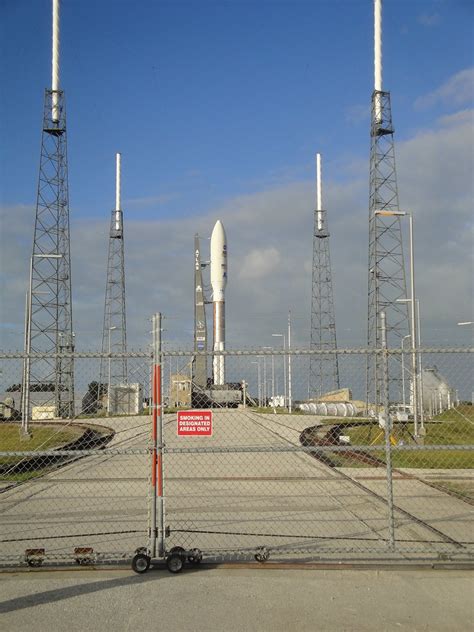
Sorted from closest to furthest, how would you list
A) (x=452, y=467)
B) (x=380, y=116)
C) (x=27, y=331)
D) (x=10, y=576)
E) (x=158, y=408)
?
(x=10, y=576), (x=158, y=408), (x=452, y=467), (x=27, y=331), (x=380, y=116)

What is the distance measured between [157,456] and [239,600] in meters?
1.74

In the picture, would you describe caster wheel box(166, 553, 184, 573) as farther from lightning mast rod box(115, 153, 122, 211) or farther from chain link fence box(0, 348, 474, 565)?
lightning mast rod box(115, 153, 122, 211)

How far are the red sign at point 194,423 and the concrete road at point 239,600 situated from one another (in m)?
1.42

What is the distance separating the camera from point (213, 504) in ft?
33.6

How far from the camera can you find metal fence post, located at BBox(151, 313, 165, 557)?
652 cm

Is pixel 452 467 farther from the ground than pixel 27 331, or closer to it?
closer to it

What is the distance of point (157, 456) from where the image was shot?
6.62m

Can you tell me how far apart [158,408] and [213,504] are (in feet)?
13.6

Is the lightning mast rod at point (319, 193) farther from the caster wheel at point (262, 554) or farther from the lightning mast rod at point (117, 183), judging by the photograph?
the caster wheel at point (262, 554)

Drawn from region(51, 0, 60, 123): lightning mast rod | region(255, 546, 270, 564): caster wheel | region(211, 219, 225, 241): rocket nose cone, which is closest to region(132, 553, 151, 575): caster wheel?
region(255, 546, 270, 564): caster wheel

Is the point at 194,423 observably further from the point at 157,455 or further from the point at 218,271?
the point at 218,271

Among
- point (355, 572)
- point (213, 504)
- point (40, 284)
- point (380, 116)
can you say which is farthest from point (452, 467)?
point (40, 284)

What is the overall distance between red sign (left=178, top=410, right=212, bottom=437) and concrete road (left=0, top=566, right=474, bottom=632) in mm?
1423

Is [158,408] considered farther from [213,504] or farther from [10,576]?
[213,504]
